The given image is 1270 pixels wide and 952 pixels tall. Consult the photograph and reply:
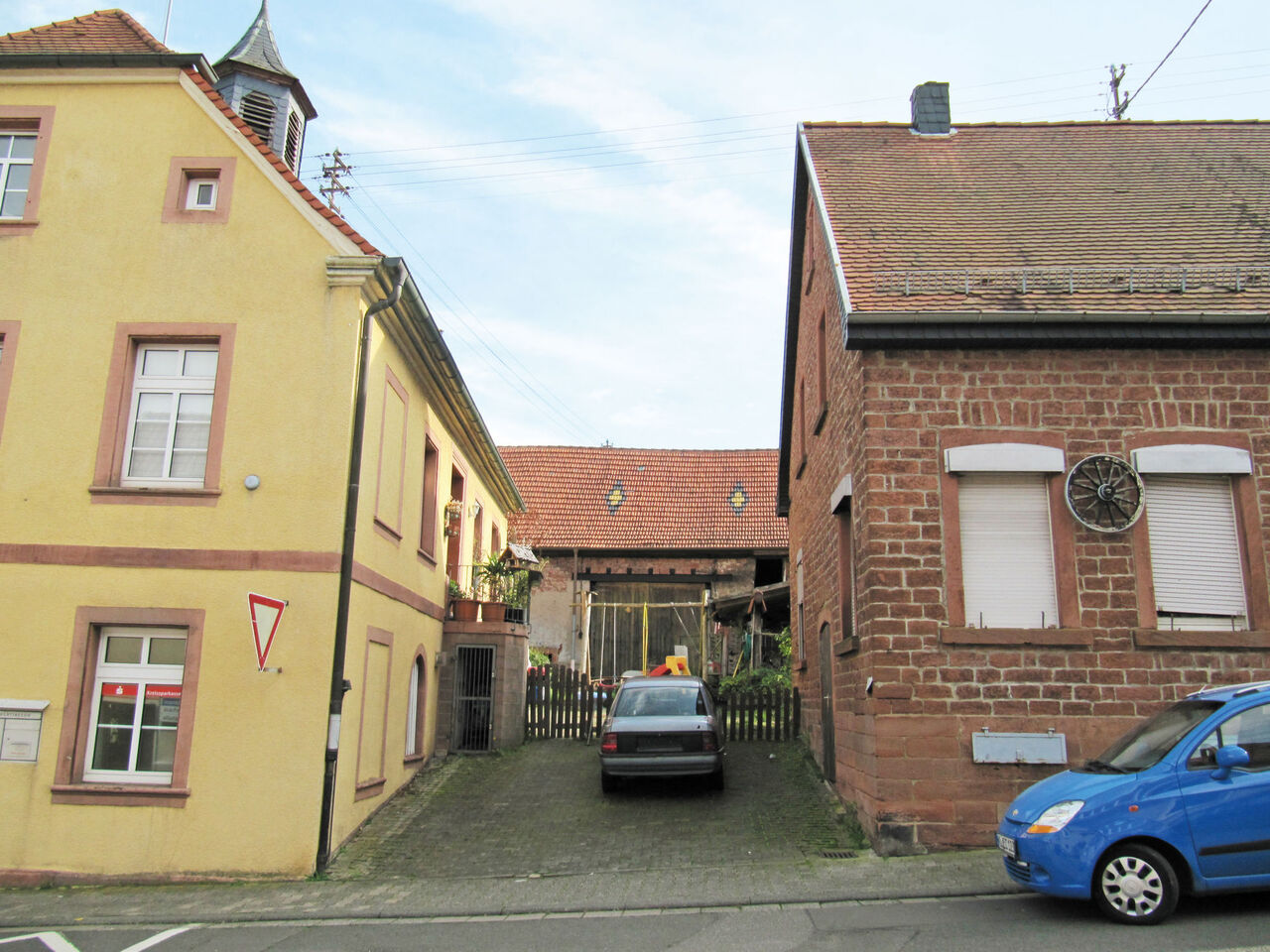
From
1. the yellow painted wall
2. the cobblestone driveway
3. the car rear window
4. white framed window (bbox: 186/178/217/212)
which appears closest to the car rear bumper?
the cobblestone driveway

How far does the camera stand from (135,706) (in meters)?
10.2

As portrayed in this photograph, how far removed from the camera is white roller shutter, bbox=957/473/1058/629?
32.0 feet

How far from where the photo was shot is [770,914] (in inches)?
308

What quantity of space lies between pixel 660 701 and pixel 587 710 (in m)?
3.88

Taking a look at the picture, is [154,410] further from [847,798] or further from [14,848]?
[847,798]

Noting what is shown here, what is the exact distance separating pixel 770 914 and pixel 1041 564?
4.34 metres

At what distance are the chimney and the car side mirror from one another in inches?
423

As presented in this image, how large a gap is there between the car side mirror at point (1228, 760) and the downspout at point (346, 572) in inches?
293

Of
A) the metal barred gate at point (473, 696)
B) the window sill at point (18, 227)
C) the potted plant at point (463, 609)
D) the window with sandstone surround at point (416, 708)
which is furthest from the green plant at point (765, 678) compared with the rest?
the window sill at point (18, 227)

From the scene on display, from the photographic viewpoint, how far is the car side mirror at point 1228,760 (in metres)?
6.79

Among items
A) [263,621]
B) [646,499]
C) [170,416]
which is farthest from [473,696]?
[646,499]

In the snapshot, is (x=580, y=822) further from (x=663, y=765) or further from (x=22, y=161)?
(x=22, y=161)

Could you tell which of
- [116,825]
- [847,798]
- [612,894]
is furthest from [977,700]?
[116,825]

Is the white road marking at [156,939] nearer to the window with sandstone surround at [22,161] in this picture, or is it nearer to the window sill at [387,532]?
the window sill at [387,532]
